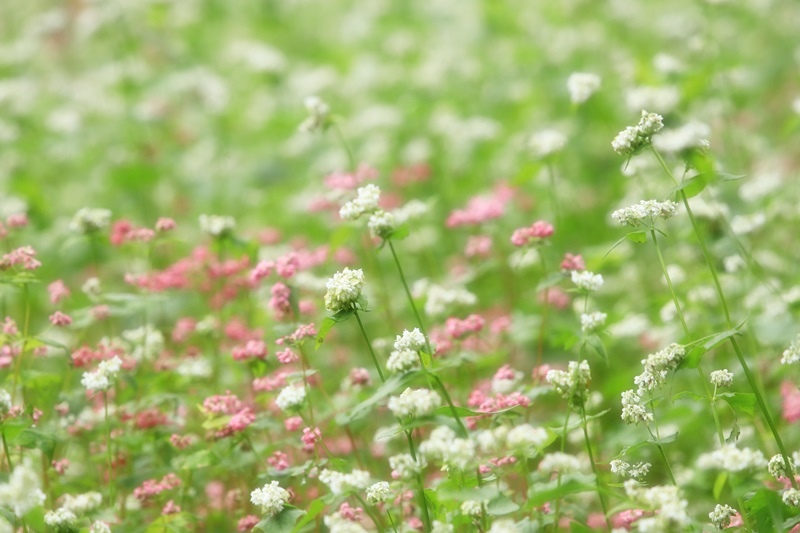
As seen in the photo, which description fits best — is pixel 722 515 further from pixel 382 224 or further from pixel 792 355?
pixel 382 224

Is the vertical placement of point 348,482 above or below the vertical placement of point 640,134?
below

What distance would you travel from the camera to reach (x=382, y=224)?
97.3 inches

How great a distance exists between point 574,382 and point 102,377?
1.43m

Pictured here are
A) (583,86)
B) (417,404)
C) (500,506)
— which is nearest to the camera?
A: (417,404)

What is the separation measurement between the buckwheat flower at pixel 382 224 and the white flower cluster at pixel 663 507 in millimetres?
940

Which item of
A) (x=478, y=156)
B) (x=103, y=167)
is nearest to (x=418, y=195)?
(x=478, y=156)

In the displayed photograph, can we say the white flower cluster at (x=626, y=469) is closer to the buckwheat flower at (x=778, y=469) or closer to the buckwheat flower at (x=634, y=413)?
the buckwheat flower at (x=634, y=413)

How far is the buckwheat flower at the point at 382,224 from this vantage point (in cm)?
247

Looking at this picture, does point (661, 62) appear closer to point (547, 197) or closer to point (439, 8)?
point (547, 197)

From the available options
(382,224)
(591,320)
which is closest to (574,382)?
(591,320)

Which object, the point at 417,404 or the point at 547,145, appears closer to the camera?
the point at 417,404

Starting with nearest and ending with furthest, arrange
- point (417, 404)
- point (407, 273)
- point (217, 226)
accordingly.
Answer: point (417, 404), point (217, 226), point (407, 273)

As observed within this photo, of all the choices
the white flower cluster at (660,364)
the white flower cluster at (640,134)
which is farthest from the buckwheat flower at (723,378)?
the white flower cluster at (640,134)

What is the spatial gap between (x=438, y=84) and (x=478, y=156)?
1070 mm
